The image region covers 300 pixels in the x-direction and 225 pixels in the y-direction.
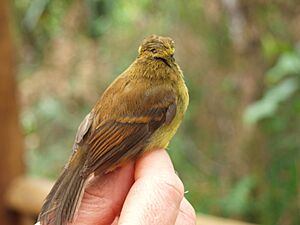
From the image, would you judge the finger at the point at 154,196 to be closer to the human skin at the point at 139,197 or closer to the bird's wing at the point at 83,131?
the human skin at the point at 139,197

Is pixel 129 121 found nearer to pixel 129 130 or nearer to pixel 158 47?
pixel 129 130

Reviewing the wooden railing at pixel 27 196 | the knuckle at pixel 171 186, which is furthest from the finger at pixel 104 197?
the wooden railing at pixel 27 196

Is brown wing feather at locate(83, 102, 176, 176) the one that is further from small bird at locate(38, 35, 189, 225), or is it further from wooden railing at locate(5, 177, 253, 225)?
wooden railing at locate(5, 177, 253, 225)

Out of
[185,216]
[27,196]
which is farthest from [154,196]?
[27,196]

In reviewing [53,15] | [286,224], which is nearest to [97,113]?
[286,224]

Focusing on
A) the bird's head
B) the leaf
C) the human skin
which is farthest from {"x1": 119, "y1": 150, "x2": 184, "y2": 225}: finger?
the leaf

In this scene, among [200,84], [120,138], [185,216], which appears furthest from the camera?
[200,84]

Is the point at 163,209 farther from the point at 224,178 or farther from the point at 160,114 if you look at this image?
the point at 224,178
